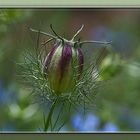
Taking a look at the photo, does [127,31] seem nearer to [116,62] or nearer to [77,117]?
[116,62]

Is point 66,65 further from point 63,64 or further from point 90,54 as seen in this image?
point 90,54

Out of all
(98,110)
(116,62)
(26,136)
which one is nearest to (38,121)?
(26,136)

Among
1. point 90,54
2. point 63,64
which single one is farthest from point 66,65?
point 90,54
